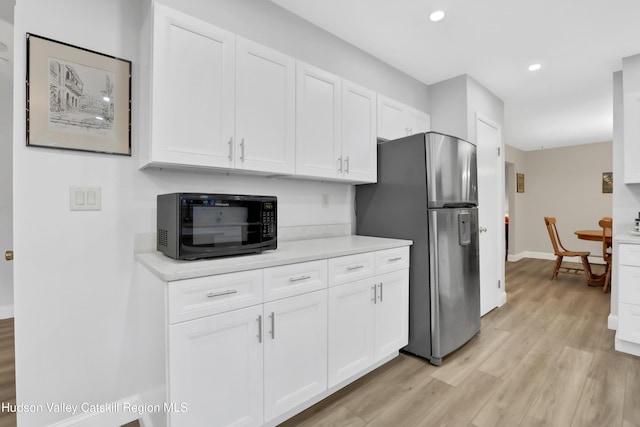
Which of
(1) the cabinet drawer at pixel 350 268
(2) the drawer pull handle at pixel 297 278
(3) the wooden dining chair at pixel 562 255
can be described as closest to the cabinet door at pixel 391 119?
(1) the cabinet drawer at pixel 350 268

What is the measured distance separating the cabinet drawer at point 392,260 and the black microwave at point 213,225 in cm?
79

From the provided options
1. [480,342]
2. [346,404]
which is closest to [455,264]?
[480,342]

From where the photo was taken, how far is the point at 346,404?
1800mm

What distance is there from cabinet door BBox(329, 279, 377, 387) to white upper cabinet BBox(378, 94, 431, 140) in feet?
4.57

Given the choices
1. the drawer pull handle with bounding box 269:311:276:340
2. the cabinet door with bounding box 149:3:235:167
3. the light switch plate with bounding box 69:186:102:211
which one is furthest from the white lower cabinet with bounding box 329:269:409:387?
the light switch plate with bounding box 69:186:102:211

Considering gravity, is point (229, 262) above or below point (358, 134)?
below

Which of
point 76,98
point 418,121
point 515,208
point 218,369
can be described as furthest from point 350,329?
point 515,208

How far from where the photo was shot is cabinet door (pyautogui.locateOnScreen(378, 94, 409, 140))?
8.57 feet

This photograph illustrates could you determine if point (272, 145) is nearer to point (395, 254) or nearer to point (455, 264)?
point (395, 254)

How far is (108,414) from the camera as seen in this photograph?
1609mm

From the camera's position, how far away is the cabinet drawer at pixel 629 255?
93.0 inches

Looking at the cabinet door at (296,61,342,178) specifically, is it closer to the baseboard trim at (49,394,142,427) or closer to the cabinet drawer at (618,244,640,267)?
the baseboard trim at (49,394,142,427)

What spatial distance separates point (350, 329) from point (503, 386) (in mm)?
1113

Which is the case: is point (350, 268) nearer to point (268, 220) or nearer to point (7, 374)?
point (268, 220)
